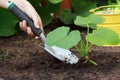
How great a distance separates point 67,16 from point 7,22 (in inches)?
18.0

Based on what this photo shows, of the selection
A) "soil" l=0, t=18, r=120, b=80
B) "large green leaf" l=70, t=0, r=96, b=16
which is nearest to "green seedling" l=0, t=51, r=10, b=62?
"soil" l=0, t=18, r=120, b=80

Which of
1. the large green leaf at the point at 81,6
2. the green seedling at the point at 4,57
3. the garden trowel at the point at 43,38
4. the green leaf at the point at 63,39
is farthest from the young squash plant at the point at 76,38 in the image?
the large green leaf at the point at 81,6

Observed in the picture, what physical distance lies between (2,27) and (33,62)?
71 cm

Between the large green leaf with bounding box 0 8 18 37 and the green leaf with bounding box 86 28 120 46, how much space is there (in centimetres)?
98

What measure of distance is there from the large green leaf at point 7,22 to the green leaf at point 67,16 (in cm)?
37

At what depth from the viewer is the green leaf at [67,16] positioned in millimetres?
2742

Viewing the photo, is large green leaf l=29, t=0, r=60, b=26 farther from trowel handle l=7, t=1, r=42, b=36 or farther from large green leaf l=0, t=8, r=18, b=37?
trowel handle l=7, t=1, r=42, b=36

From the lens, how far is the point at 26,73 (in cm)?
178

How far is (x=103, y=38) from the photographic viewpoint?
169cm

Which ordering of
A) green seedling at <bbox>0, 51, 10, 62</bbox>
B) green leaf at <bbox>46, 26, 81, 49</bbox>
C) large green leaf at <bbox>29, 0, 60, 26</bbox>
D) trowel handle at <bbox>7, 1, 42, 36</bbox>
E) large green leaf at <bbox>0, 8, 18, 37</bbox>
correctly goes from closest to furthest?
green leaf at <bbox>46, 26, 81, 49</bbox> → trowel handle at <bbox>7, 1, 42, 36</bbox> → green seedling at <bbox>0, 51, 10, 62</bbox> → large green leaf at <bbox>0, 8, 18, 37</bbox> → large green leaf at <bbox>29, 0, 60, 26</bbox>

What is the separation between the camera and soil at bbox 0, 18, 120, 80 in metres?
1.70

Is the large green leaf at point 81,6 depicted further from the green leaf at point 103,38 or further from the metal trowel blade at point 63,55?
the green leaf at point 103,38

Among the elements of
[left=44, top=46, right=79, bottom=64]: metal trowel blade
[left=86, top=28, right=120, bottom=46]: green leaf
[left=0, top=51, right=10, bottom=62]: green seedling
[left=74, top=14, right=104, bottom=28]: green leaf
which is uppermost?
[left=74, top=14, right=104, bottom=28]: green leaf

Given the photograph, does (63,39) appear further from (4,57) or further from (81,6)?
(81,6)
